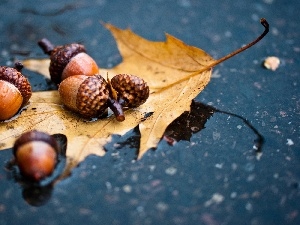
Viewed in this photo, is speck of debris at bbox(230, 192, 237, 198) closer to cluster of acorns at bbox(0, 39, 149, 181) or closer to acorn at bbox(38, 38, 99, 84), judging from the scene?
cluster of acorns at bbox(0, 39, 149, 181)

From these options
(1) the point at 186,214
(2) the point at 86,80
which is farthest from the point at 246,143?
(2) the point at 86,80

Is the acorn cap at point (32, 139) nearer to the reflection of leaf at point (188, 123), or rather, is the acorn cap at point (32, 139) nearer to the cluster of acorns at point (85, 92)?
the cluster of acorns at point (85, 92)

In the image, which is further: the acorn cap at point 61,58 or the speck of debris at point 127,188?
the acorn cap at point 61,58

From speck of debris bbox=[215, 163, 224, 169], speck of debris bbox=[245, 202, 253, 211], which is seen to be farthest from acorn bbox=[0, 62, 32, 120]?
speck of debris bbox=[245, 202, 253, 211]

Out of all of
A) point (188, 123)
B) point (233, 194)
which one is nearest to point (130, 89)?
point (188, 123)

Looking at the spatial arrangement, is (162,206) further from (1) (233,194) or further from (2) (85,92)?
(2) (85,92)

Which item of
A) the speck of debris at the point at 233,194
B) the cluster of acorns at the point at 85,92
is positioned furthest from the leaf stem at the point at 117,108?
the speck of debris at the point at 233,194
